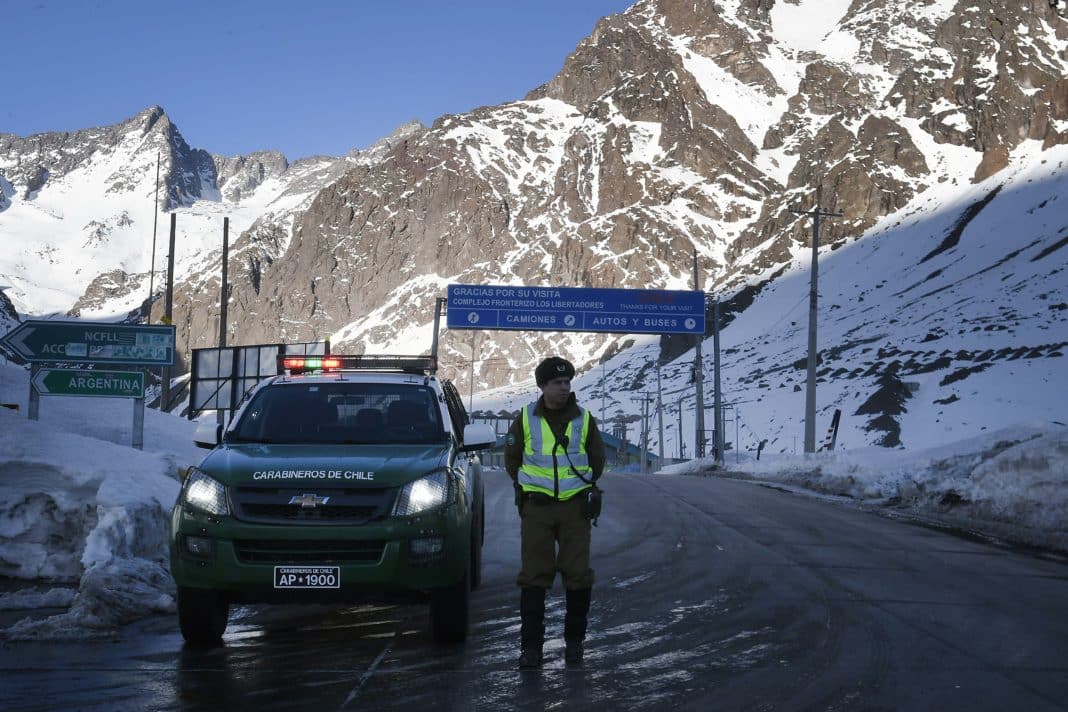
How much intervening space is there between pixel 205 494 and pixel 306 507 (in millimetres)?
653

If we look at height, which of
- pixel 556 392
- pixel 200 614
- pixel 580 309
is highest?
pixel 580 309

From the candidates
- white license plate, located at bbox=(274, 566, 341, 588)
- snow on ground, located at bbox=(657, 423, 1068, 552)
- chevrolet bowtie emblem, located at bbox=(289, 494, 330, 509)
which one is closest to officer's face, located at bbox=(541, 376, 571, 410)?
chevrolet bowtie emblem, located at bbox=(289, 494, 330, 509)

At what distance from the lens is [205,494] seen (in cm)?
693

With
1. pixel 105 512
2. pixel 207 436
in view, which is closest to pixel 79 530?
pixel 105 512

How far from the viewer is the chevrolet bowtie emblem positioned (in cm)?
677

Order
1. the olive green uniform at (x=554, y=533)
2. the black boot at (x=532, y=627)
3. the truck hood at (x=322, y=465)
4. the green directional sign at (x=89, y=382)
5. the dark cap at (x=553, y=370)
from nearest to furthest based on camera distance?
1. the black boot at (x=532, y=627)
2. the olive green uniform at (x=554, y=533)
3. the dark cap at (x=553, y=370)
4. the truck hood at (x=322, y=465)
5. the green directional sign at (x=89, y=382)

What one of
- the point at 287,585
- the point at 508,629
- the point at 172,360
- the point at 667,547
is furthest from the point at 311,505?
the point at 172,360

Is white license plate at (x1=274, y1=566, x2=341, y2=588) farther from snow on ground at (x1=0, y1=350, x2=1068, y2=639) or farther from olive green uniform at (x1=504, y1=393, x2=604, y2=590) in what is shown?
snow on ground at (x1=0, y1=350, x2=1068, y2=639)

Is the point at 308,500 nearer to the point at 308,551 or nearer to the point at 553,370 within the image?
the point at 308,551

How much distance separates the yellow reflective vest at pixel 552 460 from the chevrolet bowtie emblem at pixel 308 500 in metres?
1.18

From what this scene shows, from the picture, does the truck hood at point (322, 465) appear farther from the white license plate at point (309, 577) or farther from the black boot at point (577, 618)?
the black boot at point (577, 618)

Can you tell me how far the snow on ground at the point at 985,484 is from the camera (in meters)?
15.2

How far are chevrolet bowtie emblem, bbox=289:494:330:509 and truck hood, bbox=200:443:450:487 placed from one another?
3.4 inches

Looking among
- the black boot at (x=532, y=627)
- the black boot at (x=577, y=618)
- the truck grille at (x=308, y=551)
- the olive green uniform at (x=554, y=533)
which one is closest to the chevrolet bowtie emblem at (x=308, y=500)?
the truck grille at (x=308, y=551)
